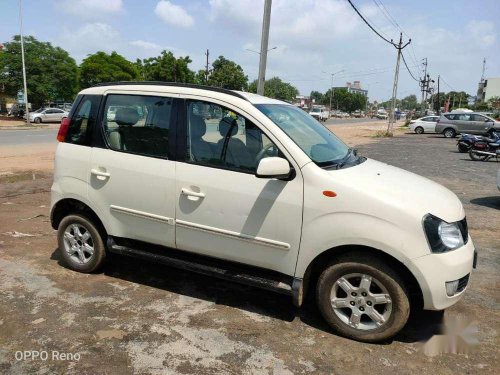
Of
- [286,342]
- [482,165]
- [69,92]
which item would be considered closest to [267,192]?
[286,342]

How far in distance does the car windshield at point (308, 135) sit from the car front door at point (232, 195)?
228 mm

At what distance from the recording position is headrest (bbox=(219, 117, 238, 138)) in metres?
3.83

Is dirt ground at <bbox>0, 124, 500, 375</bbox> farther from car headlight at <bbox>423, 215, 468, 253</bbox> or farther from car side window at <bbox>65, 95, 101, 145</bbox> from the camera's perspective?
car side window at <bbox>65, 95, 101, 145</bbox>

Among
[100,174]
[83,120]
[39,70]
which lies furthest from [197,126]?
[39,70]

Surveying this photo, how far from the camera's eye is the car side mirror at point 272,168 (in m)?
3.34

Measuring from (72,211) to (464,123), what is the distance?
29.8 metres

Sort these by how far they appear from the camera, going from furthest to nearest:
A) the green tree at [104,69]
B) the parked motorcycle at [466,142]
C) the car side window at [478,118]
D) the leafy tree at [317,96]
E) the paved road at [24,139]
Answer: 1. the leafy tree at [317,96]
2. the green tree at [104,69]
3. the car side window at [478,118]
4. the paved road at [24,139]
5. the parked motorcycle at [466,142]

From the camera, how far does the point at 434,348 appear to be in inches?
136

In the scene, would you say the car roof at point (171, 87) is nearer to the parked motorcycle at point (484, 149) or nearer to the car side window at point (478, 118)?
the parked motorcycle at point (484, 149)

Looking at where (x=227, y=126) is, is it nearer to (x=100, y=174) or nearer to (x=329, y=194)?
(x=329, y=194)

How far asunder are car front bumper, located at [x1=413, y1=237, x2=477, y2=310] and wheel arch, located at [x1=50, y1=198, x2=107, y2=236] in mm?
3053

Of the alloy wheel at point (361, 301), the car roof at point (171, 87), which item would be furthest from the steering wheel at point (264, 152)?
the alloy wheel at point (361, 301)

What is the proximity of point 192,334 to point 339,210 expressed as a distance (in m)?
1.52

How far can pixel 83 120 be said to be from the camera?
448cm
